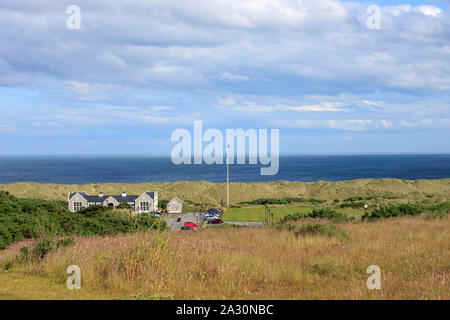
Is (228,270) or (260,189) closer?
(228,270)

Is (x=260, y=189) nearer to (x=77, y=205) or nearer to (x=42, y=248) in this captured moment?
(x=77, y=205)

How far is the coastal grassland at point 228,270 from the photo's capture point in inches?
286

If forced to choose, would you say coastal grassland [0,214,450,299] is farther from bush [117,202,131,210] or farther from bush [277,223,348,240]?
bush [117,202,131,210]

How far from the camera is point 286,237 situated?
14.2 m

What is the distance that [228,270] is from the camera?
8.44 metres

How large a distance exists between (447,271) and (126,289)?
23.1 feet

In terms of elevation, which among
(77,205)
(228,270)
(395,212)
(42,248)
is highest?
(42,248)

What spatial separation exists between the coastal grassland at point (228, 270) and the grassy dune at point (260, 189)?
86.0 m

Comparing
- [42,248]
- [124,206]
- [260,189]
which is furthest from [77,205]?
[42,248]

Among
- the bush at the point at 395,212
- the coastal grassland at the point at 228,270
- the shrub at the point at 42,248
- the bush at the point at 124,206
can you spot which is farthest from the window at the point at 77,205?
the shrub at the point at 42,248

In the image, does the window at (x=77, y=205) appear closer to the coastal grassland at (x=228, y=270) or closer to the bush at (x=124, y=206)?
the bush at (x=124, y=206)

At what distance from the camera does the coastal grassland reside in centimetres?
725

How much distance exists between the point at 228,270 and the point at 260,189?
339 feet
